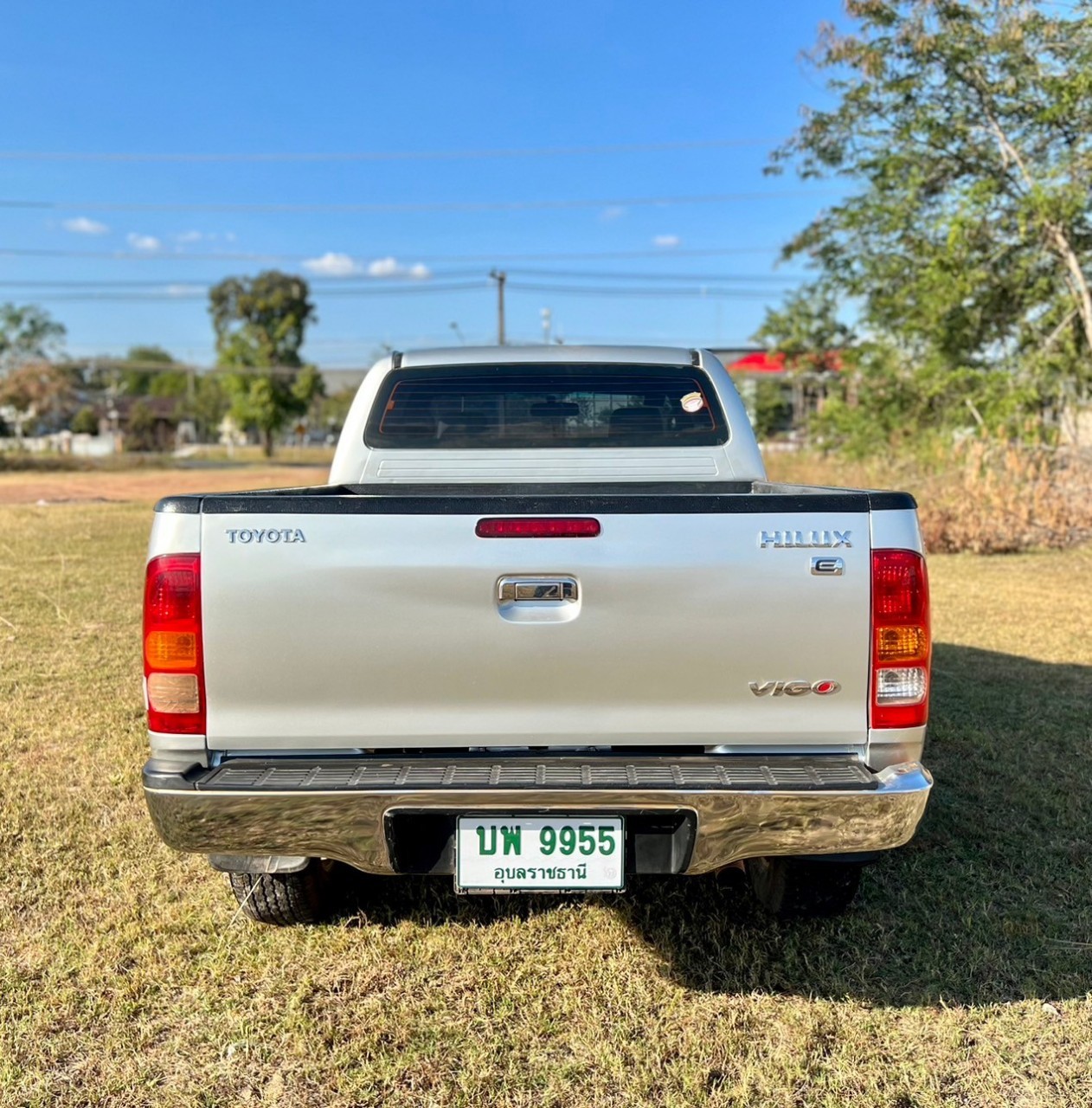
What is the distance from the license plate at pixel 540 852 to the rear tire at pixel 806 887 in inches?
30.3

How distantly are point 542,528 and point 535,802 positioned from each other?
640mm

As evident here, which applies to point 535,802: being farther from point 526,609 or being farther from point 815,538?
point 815,538

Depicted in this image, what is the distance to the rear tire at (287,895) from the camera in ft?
9.17

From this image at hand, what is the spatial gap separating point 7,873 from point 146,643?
1651mm

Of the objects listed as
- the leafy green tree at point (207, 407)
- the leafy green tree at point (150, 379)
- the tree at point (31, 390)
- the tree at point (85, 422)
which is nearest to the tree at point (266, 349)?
the tree at point (31, 390)

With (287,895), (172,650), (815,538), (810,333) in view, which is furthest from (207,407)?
(815,538)

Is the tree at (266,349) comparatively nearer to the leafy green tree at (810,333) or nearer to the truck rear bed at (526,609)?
the leafy green tree at (810,333)

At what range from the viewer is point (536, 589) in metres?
2.23

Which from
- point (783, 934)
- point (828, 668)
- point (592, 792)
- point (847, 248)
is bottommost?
point (783, 934)

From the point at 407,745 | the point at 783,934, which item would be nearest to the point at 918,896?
the point at 783,934

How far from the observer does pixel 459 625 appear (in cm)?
223

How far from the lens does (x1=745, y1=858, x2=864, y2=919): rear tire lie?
2.80 meters

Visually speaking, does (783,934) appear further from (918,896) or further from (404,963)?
(404,963)

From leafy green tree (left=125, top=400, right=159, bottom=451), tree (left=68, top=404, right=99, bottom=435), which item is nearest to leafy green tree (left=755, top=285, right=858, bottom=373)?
leafy green tree (left=125, top=400, right=159, bottom=451)
